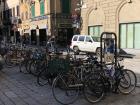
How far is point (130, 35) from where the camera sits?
26719 millimetres

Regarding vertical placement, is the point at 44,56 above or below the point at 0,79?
above

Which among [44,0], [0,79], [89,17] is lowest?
[0,79]

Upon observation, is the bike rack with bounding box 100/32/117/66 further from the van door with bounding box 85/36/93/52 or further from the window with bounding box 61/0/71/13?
the window with bounding box 61/0/71/13

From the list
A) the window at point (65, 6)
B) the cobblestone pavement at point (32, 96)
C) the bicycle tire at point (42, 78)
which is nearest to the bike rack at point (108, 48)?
the cobblestone pavement at point (32, 96)

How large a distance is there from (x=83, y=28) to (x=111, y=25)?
5497 millimetres

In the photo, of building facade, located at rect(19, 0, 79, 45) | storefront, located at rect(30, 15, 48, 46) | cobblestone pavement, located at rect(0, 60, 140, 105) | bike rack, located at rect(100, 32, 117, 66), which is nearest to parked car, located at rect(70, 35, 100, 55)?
building facade, located at rect(19, 0, 79, 45)

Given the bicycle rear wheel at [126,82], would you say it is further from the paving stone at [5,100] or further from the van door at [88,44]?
the van door at [88,44]

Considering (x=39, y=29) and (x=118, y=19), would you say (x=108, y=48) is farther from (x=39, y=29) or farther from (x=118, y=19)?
(x=39, y=29)

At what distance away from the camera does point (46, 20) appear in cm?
4038

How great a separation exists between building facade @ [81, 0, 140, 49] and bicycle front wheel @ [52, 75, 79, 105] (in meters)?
17.4

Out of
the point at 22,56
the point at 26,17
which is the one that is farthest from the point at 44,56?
the point at 26,17

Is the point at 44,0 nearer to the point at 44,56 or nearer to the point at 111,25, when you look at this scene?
the point at 111,25

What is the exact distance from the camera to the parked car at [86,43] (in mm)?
26500

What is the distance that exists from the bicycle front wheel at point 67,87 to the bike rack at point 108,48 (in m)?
1.63
